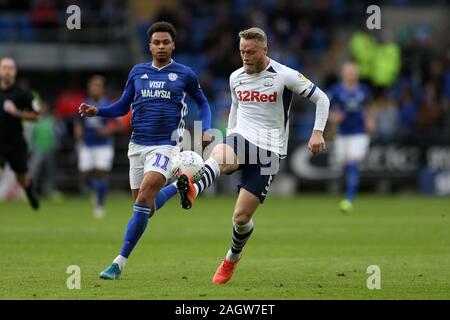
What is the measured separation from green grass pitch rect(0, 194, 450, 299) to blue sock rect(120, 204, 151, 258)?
0.33 meters

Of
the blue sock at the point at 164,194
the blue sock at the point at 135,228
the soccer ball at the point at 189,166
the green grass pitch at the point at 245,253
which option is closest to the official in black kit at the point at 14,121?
the green grass pitch at the point at 245,253

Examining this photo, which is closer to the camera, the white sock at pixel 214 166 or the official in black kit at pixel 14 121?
the white sock at pixel 214 166

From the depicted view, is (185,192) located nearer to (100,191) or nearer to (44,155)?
(100,191)

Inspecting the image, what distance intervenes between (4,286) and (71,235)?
6343mm

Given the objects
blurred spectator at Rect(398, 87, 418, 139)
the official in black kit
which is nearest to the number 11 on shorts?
the official in black kit

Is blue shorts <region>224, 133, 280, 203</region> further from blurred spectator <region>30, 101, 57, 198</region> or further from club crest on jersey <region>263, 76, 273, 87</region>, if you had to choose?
blurred spectator <region>30, 101, 57, 198</region>

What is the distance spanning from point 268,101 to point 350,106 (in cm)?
1127

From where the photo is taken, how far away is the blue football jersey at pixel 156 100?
36.5 ft

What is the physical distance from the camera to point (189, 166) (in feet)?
31.9

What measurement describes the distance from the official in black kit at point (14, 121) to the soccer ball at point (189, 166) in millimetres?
8995

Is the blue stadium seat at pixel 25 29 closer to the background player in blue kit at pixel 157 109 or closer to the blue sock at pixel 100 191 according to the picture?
the blue sock at pixel 100 191

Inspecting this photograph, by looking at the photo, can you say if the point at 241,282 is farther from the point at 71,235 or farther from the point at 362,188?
the point at 362,188

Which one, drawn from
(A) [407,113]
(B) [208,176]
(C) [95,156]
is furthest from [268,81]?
(A) [407,113]

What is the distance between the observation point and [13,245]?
47.0 feet
